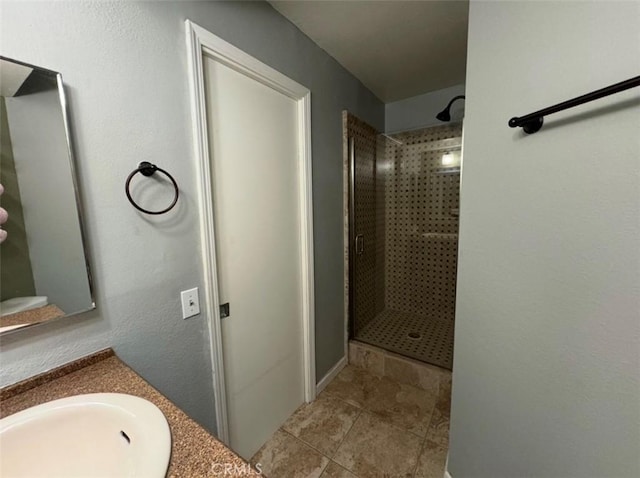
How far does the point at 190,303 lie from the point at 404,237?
7.69ft

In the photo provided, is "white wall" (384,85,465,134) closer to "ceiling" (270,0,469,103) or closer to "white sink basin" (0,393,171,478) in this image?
"ceiling" (270,0,469,103)

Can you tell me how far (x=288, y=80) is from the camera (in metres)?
1.55

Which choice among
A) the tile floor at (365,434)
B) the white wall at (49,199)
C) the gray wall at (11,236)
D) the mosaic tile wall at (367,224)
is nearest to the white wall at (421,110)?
the mosaic tile wall at (367,224)

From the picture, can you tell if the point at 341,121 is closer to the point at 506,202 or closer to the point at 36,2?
the point at 506,202

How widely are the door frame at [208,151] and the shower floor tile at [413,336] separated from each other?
1226 millimetres

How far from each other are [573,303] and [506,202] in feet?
1.24

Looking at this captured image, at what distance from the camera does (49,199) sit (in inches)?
31.6

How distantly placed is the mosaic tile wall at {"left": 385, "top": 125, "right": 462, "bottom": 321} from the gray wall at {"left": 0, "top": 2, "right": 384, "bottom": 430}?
1.89 metres

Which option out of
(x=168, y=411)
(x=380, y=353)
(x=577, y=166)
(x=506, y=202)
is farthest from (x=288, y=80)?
(x=380, y=353)

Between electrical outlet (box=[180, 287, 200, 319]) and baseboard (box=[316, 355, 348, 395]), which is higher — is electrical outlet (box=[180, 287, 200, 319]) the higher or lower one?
the higher one

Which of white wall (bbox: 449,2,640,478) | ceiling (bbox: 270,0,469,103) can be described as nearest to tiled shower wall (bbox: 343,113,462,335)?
ceiling (bbox: 270,0,469,103)

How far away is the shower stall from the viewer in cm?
235

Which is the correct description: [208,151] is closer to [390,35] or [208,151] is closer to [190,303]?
[190,303]

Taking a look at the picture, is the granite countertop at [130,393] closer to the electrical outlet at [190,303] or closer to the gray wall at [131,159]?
the gray wall at [131,159]
